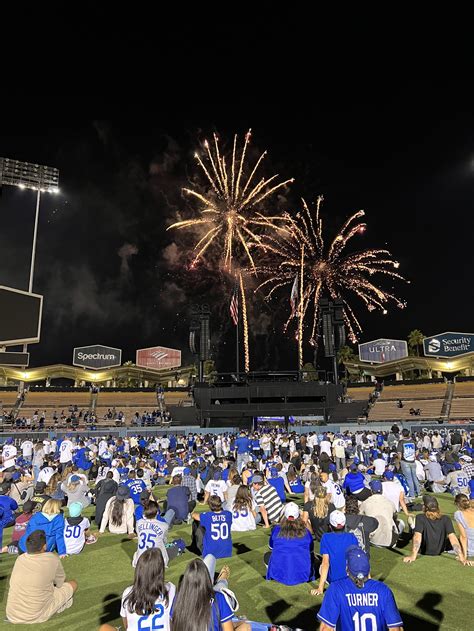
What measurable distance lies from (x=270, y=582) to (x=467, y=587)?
2860 millimetres

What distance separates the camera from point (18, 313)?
119 ft

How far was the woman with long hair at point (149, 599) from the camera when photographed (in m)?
3.89

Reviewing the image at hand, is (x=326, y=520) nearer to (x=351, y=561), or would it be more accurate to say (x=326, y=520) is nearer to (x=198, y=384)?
(x=351, y=561)

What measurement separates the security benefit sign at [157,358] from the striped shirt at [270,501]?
79.9 m

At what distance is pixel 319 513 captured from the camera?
8.79 m

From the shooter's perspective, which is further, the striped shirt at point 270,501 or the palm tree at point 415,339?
the palm tree at point 415,339

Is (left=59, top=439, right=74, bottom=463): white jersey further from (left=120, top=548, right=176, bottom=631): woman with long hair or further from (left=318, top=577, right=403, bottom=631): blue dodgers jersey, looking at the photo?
(left=318, top=577, right=403, bottom=631): blue dodgers jersey

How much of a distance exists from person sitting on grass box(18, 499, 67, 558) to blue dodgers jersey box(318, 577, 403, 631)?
17.9 ft

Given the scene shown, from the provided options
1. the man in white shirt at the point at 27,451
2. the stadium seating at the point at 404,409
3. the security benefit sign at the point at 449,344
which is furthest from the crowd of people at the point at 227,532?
the security benefit sign at the point at 449,344

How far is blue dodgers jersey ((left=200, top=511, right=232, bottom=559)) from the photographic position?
809 centimetres

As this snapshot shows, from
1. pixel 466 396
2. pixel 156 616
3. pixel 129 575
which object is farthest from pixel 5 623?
pixel 466 396

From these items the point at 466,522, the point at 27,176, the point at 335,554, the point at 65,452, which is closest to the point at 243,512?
the point at 335,554

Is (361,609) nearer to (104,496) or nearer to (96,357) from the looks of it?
(104,496)

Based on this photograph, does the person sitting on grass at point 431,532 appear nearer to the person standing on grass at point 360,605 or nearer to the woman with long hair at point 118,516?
the person standing on grass at point 360,605
